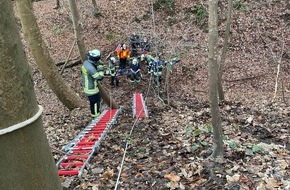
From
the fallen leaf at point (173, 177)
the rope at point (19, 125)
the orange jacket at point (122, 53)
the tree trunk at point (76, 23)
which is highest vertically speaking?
the tree trunk at point (76, 23)

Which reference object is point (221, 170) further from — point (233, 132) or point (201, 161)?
point (233, 132)

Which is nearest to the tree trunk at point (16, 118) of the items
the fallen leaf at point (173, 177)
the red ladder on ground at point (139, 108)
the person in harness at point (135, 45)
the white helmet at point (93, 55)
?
the fallen leaf at point (173, 177)

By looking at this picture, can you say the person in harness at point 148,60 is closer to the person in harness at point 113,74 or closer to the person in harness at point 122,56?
→ the person in harness at point 122,56

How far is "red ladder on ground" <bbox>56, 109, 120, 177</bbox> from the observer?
486cm

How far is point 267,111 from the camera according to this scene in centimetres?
1026

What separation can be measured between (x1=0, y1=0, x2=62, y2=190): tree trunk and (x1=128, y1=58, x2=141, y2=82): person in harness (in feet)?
48.4

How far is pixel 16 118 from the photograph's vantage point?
3.95ft

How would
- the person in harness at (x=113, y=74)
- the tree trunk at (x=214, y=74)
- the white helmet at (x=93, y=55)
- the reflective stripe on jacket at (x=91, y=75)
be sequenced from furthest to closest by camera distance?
the person in harness at (x=113, y=74) → the reflective stripe on jacket at (x=91, y=75) → the white helmet at (x=93, y=55) → the tree trunk at (x=214, y=74)

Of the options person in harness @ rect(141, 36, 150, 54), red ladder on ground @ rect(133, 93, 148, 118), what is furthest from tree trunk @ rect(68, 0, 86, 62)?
person in harness @ rect(141, 36, 150, 54)

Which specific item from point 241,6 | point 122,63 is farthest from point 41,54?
point 241,6

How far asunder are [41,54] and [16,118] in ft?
30.2

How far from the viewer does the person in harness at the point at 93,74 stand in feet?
29.5

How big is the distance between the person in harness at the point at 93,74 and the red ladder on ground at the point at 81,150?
4.52ft

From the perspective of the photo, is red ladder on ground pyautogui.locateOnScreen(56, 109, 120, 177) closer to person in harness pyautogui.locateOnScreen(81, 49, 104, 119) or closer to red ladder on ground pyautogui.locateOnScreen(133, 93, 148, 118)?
person in harness pyautogui.locateOnScreen(81, 49, 104, 119)
